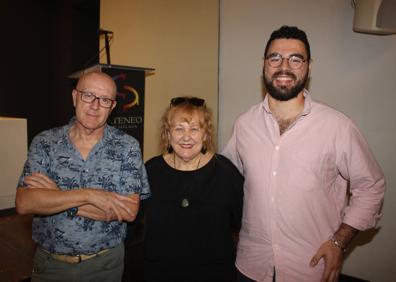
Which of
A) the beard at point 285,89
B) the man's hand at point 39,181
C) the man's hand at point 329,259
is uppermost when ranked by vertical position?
the beard at point 285,89

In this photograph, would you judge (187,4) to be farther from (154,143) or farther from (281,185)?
(281,185)

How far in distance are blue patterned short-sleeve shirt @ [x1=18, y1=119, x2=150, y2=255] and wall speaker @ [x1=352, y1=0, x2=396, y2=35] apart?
280 centimetres

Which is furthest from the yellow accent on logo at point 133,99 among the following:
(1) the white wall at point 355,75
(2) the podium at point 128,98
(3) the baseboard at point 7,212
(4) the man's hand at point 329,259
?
(3) the baseboard at point 7,212

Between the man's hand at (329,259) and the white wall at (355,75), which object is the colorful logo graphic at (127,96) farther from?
the man's hand at (329,259)

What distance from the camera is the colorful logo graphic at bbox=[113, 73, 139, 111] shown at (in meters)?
2.89

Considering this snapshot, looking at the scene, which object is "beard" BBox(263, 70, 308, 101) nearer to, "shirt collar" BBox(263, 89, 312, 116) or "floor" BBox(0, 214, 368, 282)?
"shirt collar" BBox(263, 89, 312, 116)

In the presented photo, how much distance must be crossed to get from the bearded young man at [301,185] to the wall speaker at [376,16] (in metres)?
1.81

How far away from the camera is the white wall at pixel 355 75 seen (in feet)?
11.2

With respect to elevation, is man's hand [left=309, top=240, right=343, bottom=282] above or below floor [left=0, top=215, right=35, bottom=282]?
above

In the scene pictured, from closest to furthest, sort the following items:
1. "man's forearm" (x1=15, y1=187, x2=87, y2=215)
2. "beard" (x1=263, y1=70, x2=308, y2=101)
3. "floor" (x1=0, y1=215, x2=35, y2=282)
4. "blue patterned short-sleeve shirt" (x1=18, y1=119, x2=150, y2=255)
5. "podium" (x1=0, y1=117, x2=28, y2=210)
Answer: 1. "man's forearm" (x1=15, y1=187, x2=87, y2=215)
2. "blue patterned short-sleeve shirt" (x1=18, y1=119, x2=150, y2=255)
3. "beard" (x1=263, y1=70, x2=308, y2=101)
4. "floor" (x1=0, y1=215, x2=35, y2=282)
5. "podium" (x1=0, y1=117, x2=28, y2=210)

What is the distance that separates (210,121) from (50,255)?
1.19 metres

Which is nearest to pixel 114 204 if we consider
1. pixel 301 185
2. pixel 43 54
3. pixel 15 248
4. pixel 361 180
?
pixel 301 185

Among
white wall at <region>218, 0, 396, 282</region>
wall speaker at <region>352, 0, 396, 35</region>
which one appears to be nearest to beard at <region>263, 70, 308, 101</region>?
wall speaker at <region>352, 0, 396, 35</region>

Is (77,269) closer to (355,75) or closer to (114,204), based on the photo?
(114,204)
